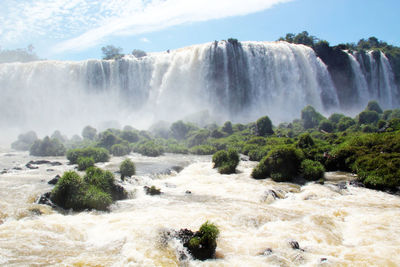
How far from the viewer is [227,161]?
60.4ft

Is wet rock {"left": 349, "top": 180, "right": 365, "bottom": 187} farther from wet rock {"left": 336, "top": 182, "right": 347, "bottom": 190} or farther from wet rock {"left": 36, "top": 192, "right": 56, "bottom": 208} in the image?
wet rock {"left": 36, "top": 192, "right": 56, "bottom": 208}

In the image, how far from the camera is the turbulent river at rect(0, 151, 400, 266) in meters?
6.66

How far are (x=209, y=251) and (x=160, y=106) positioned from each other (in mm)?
42945

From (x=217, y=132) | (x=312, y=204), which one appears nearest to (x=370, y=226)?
(x=312, y=204)

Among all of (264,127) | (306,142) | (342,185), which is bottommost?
(342,185)

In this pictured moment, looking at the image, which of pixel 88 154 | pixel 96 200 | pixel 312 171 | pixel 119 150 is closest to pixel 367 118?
pixel 312 171

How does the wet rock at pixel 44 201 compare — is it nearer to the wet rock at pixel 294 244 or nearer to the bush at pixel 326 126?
the wet rock at pixel 294 244

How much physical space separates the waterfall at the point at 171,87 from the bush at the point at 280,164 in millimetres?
32344

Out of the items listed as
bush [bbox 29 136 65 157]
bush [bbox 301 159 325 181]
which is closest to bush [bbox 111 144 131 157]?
bush [bbox 29 136 65 157]

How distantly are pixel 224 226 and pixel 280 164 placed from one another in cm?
797

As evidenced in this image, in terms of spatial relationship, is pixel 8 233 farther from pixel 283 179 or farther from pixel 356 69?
pixel 356 69

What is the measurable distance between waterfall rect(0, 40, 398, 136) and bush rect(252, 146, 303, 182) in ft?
106

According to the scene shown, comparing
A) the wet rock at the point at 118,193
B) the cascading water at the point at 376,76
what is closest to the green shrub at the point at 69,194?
the wet rock at the point at 118,193

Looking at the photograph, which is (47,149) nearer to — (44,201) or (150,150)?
(150,150)
